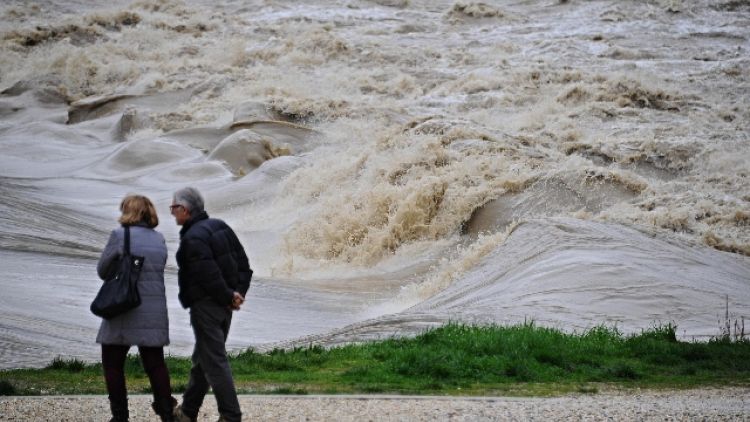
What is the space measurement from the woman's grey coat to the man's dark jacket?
21cm

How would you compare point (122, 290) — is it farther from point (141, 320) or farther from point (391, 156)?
point (391, 156)

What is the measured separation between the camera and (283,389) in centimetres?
885

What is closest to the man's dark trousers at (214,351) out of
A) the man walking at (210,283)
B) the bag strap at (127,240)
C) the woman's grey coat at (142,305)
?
the man walking at (210,283)

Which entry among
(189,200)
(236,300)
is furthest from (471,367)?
(189,200)

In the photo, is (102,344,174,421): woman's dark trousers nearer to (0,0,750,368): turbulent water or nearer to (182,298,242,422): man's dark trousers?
(182,298,242,422): man's dark trousers

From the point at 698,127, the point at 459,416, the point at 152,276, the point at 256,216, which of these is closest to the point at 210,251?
the point at 152,276

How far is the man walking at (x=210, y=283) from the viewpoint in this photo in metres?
6.60

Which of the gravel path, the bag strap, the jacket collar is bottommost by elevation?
the gravel path

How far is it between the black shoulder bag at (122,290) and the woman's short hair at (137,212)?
0.59 feet

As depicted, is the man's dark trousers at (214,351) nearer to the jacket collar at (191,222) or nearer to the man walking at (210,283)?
the man walking at (210,283)

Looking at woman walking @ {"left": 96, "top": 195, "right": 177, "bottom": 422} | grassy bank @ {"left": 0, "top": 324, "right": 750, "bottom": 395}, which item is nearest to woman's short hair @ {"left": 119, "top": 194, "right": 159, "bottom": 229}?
woman walking @ {"left": 96, "top": 195, "right": 177, "bottom": 422}

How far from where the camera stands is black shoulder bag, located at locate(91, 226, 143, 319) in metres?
6.65

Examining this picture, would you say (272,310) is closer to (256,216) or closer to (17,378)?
(17,378)

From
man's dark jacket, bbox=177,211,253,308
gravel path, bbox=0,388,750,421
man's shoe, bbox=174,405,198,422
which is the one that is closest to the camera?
man's dark jacket, bbox=177,211,253,308
